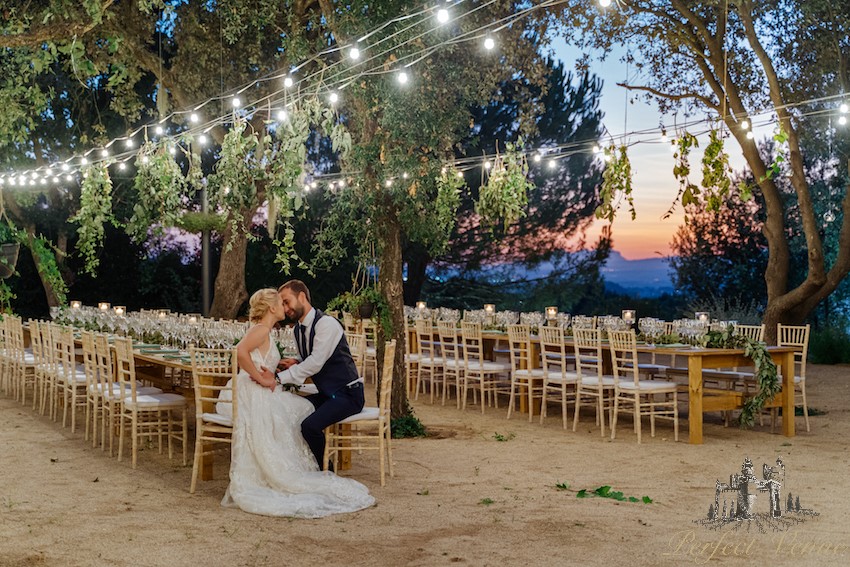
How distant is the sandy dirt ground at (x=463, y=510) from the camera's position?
485 cm

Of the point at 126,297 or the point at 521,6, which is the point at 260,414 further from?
the point at 126,297

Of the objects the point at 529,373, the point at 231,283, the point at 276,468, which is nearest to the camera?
the point at 276,468

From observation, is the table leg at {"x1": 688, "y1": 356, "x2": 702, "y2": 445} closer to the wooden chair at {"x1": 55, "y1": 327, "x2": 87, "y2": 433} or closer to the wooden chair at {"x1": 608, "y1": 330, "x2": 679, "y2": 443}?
the wooden chair at {"x1": 608, "y1": 330, "x2": 679, "y2": 443}

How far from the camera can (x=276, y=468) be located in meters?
5.96

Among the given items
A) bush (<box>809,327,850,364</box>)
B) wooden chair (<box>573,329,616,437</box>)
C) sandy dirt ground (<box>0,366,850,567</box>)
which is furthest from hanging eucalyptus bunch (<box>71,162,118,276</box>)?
bush (<box>809,327,850,364</box>)

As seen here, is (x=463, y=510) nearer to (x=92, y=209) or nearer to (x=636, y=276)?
(x=92, y=209)

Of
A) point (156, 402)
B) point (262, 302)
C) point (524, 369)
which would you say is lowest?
point (156, 402)

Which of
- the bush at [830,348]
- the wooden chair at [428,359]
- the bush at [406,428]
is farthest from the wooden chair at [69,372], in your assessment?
the bush at [830,348]

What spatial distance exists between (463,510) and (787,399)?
14.1ft

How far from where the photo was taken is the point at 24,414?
393 inches

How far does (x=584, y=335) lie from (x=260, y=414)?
4.07 metres

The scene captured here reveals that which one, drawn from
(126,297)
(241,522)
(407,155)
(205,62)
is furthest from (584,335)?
(126,297)

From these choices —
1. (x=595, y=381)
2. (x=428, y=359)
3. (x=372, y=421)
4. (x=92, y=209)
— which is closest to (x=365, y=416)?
(x=372, y=421)

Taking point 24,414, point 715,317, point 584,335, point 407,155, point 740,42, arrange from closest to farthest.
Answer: point 407,155
point 584,335
point 24,414
point 740,42
point 715,317
